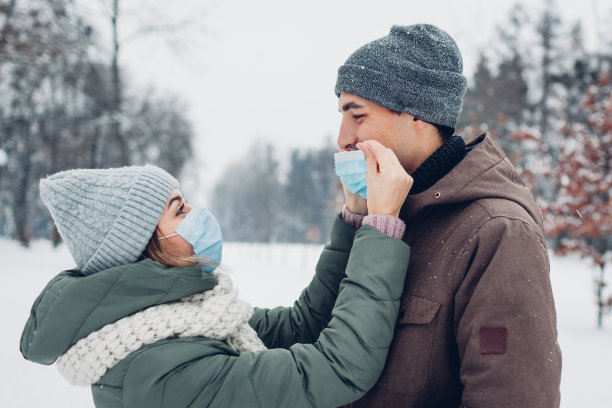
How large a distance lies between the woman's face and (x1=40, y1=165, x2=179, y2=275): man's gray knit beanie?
0.28ft

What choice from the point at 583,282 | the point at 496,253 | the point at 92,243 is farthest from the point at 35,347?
the point at 583,282

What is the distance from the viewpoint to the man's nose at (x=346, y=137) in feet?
5.84

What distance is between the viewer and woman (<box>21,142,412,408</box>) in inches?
55.8

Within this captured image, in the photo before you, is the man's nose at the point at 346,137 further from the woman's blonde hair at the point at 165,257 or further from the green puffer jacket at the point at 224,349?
the woman's blonde hair at the point at 165,257

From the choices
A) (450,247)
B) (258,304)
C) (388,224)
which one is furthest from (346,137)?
(258,304)

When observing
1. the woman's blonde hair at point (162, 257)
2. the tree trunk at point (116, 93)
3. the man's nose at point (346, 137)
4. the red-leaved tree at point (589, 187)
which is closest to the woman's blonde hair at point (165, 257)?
the woman's blonde hair at point (162, 257)

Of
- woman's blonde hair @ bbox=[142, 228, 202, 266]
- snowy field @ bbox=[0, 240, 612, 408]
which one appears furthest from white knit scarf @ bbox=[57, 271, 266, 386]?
snowy field @ bbox=[0, 240, 612, 408]

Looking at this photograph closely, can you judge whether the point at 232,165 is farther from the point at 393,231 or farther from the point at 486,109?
the point at 393,231

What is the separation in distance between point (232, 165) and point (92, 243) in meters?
69.3

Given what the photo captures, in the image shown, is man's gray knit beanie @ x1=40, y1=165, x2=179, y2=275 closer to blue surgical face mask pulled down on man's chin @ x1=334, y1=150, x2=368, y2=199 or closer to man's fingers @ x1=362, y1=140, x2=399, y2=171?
blue surgical face mask pulled down on man's chin @ x1=334, y1=150, x2=368, y2=199

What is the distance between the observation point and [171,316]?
1562 millimetres

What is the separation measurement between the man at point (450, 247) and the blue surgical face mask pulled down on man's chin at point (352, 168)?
0.09 m

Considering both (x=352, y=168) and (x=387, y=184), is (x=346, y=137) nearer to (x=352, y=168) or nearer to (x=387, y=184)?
(x=352, y=168)

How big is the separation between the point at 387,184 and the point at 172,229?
3.18ft
